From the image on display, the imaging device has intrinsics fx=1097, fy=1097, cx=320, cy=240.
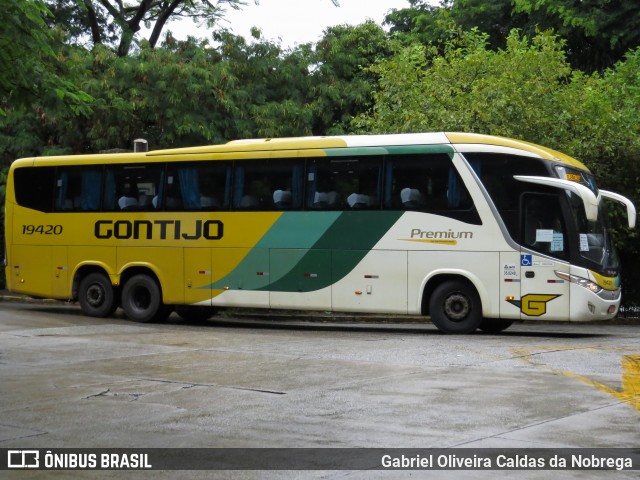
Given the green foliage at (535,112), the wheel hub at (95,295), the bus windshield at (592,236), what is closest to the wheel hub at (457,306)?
the bus windshield at (592,236)

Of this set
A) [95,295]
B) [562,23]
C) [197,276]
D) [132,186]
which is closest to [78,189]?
[132,186]

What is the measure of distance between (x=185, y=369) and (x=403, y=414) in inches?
165

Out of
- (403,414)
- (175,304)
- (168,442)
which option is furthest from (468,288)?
(168,442)

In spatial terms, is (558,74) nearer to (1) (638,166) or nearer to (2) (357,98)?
(1) (638,166)

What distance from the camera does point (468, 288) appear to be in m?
19.0

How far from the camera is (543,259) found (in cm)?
1833

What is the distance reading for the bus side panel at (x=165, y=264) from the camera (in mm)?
21947

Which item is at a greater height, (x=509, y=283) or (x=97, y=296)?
(x=509, y=283)

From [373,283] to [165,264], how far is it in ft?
15.5

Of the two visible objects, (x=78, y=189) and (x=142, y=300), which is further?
(x=78, y=189)

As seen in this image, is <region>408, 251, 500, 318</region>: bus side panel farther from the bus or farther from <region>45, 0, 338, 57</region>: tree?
<region>45, 0, 338, 57</region>: tree

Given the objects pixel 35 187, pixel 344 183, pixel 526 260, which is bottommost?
pixel 526 260

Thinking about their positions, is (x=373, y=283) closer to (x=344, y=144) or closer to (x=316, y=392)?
(x=344, y=144)

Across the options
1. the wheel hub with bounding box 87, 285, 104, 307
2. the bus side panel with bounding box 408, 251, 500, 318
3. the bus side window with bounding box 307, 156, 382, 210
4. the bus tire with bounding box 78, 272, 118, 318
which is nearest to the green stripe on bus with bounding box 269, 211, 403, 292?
the bus side window with bounding box 307, 156, 382, 210
